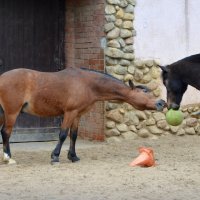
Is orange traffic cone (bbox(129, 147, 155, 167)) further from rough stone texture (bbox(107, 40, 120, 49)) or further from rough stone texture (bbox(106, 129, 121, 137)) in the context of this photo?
rough stone texture (bbox(107, 40, 120, 49))

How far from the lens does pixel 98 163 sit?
27.6 feet

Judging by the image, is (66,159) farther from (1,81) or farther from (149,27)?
(149,27)

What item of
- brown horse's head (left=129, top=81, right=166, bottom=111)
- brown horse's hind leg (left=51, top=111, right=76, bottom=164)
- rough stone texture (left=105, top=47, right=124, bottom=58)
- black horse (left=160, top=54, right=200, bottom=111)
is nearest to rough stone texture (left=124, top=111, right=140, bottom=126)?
rough stone texture (left=105, top=47, right=124, bottom=58)

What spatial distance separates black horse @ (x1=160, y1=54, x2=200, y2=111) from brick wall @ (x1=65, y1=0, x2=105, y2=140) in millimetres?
1808

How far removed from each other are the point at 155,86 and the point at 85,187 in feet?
14.9

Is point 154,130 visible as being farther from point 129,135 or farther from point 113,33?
point 113,33

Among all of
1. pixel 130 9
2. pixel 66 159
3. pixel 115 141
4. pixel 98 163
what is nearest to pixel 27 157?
pixel 66 159

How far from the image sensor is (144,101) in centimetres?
848

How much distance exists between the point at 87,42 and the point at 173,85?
2.46 m

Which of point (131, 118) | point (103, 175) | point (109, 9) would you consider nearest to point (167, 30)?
point (109, 9)

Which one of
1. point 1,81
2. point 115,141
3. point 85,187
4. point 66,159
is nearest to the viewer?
point 85,187

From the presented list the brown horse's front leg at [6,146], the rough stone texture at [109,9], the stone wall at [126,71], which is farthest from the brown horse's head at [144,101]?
the rough stone texture at [109,9]

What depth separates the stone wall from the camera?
10430 millimetres

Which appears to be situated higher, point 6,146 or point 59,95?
point 59,95
